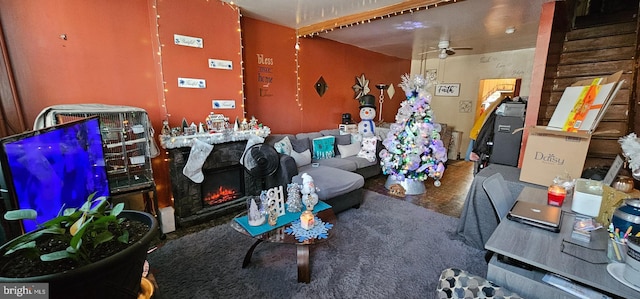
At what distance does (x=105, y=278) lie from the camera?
0.63m

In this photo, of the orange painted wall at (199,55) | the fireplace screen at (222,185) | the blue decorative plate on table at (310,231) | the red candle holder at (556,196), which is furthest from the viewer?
the fireplace screen at (222,185)

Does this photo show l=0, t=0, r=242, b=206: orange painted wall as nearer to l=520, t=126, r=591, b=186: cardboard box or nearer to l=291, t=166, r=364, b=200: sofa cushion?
l=291, t=166, r=364, b=200: sofa cushion

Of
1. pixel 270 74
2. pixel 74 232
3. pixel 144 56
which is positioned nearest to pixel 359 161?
pixel 270 74

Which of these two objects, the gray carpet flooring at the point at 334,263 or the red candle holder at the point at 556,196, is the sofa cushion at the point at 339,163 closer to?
the gray carpet flooring at the point at 334,263

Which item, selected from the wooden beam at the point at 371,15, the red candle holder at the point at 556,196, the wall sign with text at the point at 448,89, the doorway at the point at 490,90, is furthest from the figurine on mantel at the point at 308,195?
the wall sign with text at the point at 448,89

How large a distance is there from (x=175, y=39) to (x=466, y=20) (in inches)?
139

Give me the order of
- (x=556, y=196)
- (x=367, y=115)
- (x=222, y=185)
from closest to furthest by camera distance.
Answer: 1. (x=556, y=196)
2. (x=222, y=185)
3. (x=367, y=115)

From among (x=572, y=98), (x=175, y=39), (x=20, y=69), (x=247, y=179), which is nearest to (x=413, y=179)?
(x=572, y=98)

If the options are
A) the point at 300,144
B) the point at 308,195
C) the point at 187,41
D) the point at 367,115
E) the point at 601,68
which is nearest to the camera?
the point at 308,195

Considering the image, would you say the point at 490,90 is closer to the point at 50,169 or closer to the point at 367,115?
the point at 367,115

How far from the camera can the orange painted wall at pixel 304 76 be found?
3.69 metres

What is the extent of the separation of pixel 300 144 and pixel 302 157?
0.78ft

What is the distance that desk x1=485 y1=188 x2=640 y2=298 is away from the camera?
0.92 m

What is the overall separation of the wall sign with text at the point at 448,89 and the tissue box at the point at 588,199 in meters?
5.21
